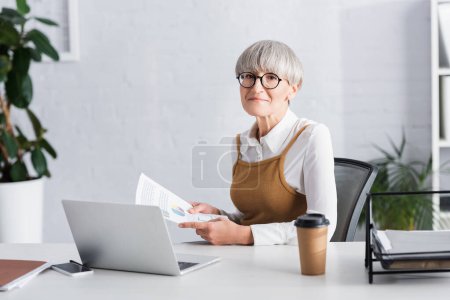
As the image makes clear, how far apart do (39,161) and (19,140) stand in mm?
169

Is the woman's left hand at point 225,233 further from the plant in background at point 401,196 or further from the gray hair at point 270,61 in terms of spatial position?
the plant in background at point 401,196

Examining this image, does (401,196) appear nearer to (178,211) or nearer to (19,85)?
(178,211)

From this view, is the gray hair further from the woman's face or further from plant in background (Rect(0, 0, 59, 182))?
plant in background (Rect(0, 0, 59, 182))

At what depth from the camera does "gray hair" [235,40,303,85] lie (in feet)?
6.21

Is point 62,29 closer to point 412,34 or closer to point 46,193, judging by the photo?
point 46,193

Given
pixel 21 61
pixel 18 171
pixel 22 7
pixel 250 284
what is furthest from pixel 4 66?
pixel 250 284

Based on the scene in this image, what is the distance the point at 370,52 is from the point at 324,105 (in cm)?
35

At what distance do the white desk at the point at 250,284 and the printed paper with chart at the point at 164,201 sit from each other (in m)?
0.19

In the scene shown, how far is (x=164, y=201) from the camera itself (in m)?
1.68

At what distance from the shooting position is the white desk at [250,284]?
1.25 metres

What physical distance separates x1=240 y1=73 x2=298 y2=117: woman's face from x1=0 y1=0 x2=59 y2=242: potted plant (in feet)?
5.16

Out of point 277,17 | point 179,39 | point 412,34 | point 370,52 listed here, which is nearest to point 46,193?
point 179,39

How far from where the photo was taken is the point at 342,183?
6.56 ft

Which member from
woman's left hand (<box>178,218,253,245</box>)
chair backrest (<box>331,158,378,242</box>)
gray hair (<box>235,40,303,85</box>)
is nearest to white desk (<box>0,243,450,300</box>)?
woman's left hand (<box>178,218,253,245</box>)
